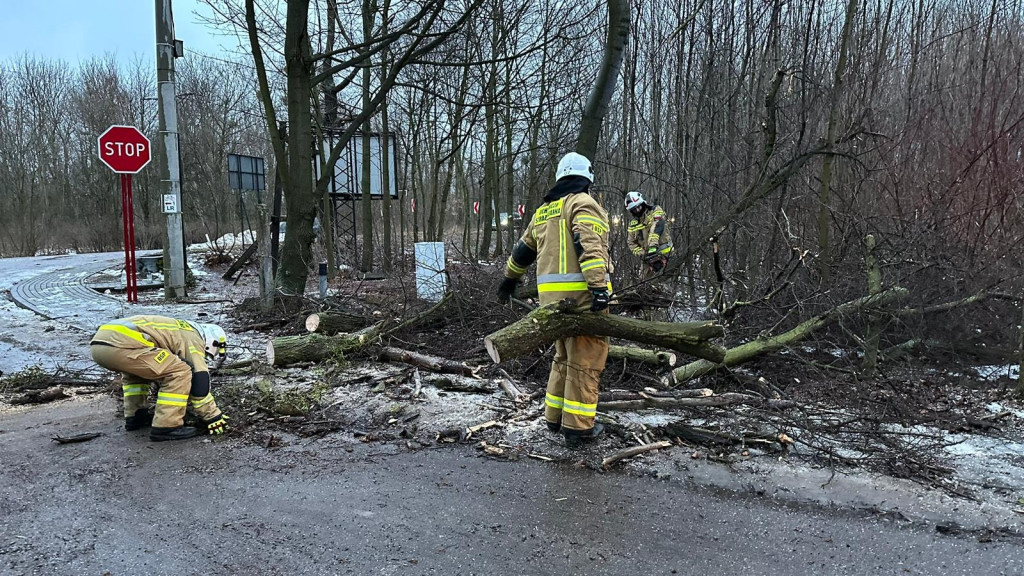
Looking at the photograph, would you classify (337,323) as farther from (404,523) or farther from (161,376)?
(404,523)

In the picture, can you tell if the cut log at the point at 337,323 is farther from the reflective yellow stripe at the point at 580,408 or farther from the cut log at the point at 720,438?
the cut log at the point at 720,438

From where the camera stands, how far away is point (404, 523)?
10.4 feet

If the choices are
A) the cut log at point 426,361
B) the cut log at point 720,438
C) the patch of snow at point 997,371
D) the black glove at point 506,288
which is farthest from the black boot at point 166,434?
the patch of snow at point 997,371

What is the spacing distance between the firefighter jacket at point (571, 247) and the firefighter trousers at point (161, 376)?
2653 mm

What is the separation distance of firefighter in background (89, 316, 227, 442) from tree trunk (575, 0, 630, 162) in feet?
15.4

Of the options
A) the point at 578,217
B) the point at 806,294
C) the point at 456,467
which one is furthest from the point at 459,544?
the point at 806,294

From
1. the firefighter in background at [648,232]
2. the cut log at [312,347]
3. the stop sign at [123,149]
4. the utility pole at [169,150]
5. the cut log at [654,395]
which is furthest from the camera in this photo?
the utility pole at [169,150]

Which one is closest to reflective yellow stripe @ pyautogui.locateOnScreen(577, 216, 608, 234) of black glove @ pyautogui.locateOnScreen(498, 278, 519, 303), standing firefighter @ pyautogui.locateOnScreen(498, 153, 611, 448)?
standing firefighter @ pyautogui.locateOnScreen(498, 153, 611, 448)

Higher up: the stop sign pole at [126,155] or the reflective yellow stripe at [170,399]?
the stop sign pole at [126,155]

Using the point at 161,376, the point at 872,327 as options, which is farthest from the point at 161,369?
the point at 872,327

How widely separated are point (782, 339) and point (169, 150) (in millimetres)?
10511

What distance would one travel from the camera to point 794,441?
4.15m

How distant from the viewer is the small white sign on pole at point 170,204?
10852 millimetres

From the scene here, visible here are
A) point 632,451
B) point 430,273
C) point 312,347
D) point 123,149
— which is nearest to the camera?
point 632,451
